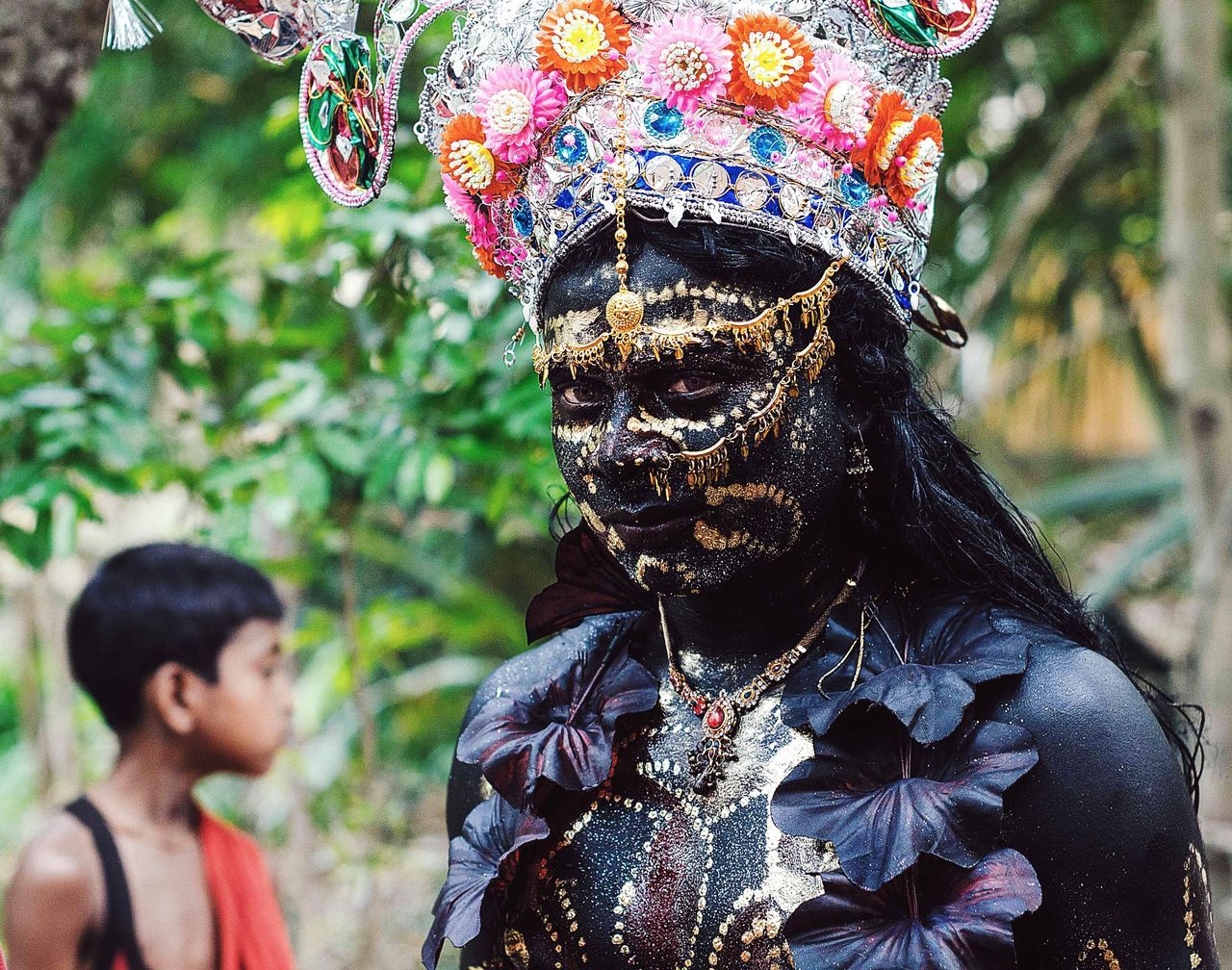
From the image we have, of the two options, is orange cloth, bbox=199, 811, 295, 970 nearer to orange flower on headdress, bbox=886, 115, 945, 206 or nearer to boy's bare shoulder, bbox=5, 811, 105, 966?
boy's bare shoulder, bbox=5, 811, 105, 966

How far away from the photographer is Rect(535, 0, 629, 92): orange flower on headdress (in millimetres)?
1787

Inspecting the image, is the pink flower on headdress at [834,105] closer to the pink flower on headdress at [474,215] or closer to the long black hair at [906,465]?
the long black hair at [906,465]

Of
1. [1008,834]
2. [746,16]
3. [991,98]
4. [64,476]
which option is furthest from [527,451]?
[991,98]

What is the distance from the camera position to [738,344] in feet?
5.79

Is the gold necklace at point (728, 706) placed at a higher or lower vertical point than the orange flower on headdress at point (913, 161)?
lower

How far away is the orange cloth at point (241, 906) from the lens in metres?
3.22

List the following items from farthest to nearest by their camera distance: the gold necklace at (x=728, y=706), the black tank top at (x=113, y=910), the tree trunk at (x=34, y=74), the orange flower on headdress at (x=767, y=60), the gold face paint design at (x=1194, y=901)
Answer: the black tank top at (x=113, y=910), the tree trunk at (x=34, y=74), the gold necklace at (x=728, y=706), the orange flower on headdress at (x=767, y=60), the gold face paint design at (x=1194, y=901)

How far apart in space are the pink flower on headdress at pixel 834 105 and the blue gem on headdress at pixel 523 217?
0.40m

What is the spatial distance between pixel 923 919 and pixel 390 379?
88.0 inches


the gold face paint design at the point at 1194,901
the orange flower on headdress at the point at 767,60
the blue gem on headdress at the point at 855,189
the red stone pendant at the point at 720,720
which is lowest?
the gold face paint design at the point at 1194,901

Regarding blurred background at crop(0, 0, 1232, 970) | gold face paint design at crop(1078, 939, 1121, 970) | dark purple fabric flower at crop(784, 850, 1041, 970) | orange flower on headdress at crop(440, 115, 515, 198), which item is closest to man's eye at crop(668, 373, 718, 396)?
orange flower on headdress at crop(440, 115, 515, 198)

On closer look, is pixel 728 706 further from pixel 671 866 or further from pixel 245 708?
pixel 245 708

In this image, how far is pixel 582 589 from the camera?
7.11 ft

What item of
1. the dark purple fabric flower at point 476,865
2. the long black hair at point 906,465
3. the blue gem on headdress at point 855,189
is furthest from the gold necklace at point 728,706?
the blue gem on headdress at point 855,189
